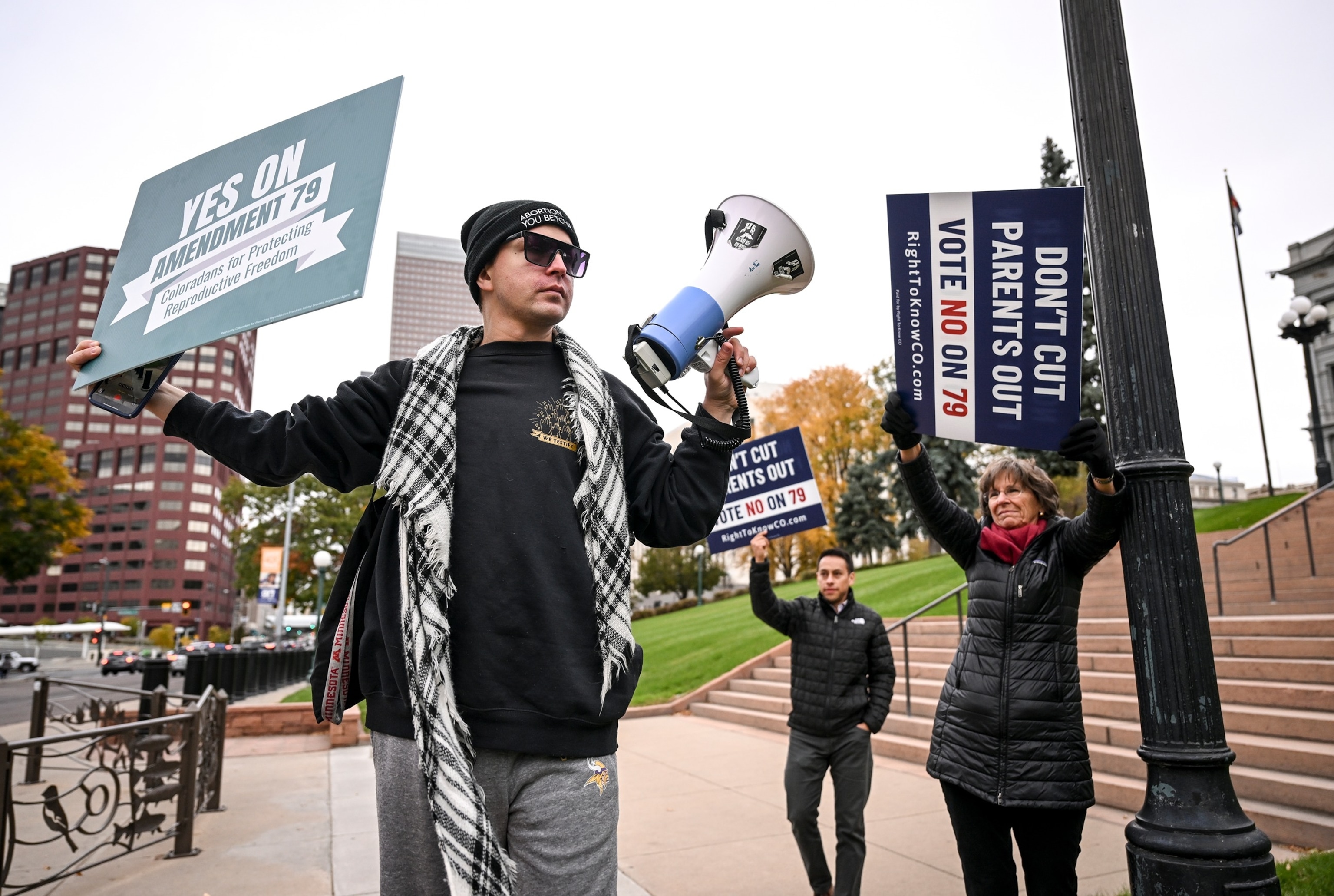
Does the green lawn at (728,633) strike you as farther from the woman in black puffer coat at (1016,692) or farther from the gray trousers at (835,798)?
the woman in black puffer coat at (1016,692)

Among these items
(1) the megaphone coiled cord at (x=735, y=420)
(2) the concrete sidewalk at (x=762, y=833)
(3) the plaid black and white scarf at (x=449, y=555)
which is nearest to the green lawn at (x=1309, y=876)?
(2) the concrete sidewalk at (x=762, y=833)

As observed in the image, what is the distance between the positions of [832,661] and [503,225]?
3.85 m

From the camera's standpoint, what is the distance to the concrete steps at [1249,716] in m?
5.87

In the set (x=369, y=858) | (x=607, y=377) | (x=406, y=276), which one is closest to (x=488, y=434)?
(x=607, y=377)

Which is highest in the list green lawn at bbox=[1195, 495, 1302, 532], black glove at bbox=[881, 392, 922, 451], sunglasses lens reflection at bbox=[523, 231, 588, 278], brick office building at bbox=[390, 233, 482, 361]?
brick office building at bbox=[390, 233, 482, 361]

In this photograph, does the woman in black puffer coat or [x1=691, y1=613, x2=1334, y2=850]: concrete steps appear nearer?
the woman in black puffer coat

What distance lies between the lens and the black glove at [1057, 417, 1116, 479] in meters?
2.64

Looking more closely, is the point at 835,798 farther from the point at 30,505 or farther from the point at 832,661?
the point at 30,505

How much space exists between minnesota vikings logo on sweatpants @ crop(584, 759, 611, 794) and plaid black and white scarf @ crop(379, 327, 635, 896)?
0.52 feet

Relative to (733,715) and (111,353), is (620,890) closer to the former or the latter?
(111,353)

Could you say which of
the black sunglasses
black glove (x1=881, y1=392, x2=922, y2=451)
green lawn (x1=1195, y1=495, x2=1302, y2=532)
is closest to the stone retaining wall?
black glove (x1=881, y1=392, x2=922, y2=451)

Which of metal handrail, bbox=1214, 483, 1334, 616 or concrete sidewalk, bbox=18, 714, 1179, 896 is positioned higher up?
metal handrail, bbox=1214, 483, 1334, 616

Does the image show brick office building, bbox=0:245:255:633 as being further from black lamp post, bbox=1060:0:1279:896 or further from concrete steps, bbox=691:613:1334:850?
black lamp post, bbox=1060:0:1279:896

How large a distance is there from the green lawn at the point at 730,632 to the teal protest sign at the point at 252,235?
11331mm
